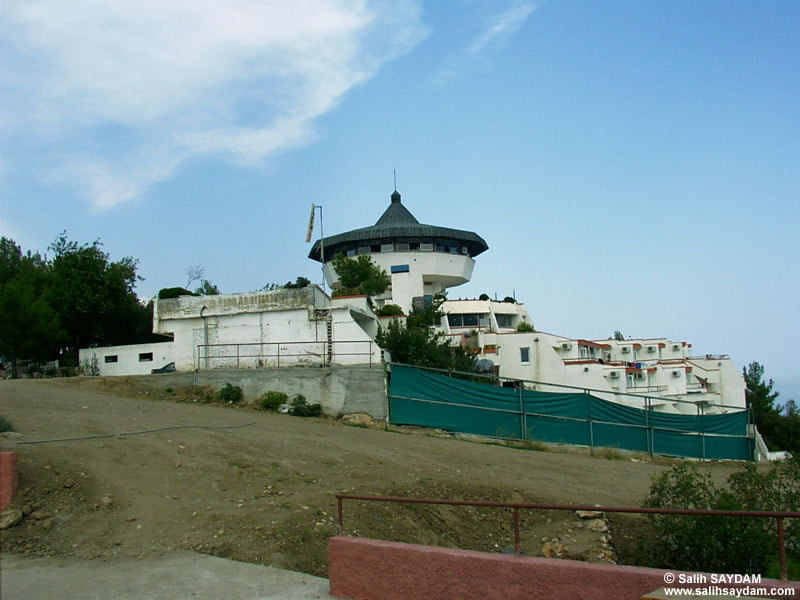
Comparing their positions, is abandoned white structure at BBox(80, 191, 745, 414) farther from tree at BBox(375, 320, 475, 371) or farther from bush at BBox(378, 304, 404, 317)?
bush at BBox(378, 304, 404, 317)

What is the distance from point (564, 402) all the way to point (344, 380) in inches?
293

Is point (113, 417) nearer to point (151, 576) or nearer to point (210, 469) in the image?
point (210, 469)

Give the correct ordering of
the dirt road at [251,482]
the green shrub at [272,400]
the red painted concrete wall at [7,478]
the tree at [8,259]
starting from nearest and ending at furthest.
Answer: the red painted concrete wall at [7,478] → the dirt road at [251,482] → the green shrub at [272,400] → the tree at [8,259]

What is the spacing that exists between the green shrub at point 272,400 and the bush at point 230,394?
2.81ft

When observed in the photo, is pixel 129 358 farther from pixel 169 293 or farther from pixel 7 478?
pixel 7 478

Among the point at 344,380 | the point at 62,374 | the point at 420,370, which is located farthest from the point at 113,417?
the point at 62,374

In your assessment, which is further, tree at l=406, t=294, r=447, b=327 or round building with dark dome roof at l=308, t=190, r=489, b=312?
round building with dark dome roof at l=308, t=190, r=489, b=312

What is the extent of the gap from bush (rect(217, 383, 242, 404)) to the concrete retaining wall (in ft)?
0.62

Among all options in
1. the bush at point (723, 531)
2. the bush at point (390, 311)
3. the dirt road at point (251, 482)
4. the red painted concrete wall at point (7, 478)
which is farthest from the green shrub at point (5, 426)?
the bush at point (390, 311)

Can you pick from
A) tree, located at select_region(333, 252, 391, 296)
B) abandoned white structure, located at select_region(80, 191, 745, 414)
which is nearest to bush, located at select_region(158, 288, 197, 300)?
abandoned white structure, located at select_region(80, 191, 745, 414)

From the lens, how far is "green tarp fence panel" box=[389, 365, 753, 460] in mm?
22984

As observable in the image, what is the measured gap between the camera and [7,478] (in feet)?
32.0

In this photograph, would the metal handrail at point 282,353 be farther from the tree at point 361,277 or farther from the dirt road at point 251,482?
the tree at point 361,277

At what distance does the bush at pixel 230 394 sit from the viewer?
23672mm
